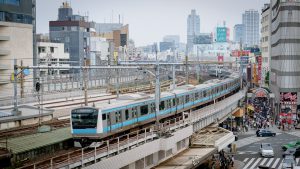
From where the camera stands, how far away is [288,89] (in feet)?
206

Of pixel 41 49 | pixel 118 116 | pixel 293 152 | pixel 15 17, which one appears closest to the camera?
pixel 118 116

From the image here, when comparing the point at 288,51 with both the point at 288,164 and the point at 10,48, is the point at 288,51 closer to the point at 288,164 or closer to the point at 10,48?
the point at 288,164

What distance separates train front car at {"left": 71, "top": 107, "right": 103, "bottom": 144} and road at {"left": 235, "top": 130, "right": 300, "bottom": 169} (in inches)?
671

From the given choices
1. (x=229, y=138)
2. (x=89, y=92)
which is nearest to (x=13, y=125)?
(x=229, y=138)

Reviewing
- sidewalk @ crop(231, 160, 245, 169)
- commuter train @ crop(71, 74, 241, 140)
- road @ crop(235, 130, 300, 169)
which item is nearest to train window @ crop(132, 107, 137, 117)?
commuter train @ crop(71, 74, 241, 140)

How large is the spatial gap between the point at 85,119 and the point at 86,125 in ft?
1.07

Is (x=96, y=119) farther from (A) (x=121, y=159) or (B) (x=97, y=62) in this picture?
(B) (x=97, y=62)

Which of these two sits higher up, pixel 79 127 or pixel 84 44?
pixel 84 44

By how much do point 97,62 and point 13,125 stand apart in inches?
2713

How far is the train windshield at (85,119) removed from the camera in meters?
24.1

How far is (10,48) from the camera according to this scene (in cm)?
5331

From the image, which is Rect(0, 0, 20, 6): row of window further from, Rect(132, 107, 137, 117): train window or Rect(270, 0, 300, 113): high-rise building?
Rect(270, 0, 300, 113): high-rise building

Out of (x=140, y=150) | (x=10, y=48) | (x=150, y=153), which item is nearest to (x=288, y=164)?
(x=150, y=153)

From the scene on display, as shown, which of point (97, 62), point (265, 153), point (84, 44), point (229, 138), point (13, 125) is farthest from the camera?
point (97, 62)
